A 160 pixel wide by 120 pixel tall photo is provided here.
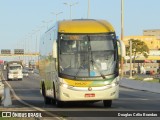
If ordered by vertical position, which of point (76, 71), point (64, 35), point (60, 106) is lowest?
point (60, 106)

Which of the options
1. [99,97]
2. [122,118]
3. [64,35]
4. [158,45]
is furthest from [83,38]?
[158,45]

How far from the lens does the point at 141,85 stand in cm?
4794

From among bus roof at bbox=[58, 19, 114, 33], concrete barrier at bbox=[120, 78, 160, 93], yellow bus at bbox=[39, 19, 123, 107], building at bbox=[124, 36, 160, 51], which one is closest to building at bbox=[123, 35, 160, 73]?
A: building at bbox=[124, 36, 160, 51]

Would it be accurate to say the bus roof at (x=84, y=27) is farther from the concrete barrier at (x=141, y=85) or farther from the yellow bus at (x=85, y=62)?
the concrete barrier at (x=141, y=85)

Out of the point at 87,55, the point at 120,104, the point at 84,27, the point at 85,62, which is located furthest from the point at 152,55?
the point at 85,62

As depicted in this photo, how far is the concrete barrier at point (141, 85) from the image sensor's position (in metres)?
43.1

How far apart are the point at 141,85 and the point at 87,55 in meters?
25.8

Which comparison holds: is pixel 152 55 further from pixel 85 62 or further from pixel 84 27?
pixel 85 62

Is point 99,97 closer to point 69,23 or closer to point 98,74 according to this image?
point 98,74

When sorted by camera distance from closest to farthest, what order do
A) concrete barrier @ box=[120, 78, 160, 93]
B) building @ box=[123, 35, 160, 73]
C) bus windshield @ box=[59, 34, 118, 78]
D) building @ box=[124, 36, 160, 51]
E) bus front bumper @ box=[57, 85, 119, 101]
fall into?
bus front bumper @ box=[57, 85, 119, 101] → bus windshield @ box=[59, 34, 118, 78] → concrete barrier @ box=[120, 78, 160, 93] → building @ box=[123, 35, 160, 73] → building @ box=[124, 36, 160, 51]

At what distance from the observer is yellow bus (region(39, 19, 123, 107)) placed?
22.3 meters

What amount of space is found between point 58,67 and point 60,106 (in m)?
2.30

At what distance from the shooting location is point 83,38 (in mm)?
22938

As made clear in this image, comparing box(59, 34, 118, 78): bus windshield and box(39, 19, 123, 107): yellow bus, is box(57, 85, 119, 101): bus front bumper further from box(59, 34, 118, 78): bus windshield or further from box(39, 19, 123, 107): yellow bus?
box(59, 34, 118, 78): bus windshield
